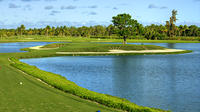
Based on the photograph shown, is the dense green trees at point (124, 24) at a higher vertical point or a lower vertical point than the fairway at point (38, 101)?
higher

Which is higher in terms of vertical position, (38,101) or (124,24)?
(124,24)

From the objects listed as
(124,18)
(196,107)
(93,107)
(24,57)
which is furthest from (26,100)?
(124,18)

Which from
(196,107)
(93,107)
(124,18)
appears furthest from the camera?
(124,18)

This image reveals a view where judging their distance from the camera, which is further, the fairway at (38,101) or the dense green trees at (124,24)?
the dense green trees at (124,24)

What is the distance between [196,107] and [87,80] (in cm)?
1727

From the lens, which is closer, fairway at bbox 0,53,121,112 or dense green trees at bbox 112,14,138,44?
fairway at bbox 0,53,121,112

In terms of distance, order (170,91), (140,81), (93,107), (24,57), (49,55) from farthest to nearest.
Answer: (49,55), (24,57), (140,81), (170,91), (93,107)

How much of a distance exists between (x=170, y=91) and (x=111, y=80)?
31.4ft

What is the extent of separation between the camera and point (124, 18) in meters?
119

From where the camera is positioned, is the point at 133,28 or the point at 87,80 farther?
the point at 133,28

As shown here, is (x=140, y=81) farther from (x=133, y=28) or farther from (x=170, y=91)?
(x=133, y=28)

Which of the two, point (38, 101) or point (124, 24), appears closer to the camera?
point (38, 101)

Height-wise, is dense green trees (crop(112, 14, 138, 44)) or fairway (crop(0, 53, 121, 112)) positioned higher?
dense green trees (crop(112, 14, 138, 44))

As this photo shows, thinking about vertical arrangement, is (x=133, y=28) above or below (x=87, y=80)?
above
